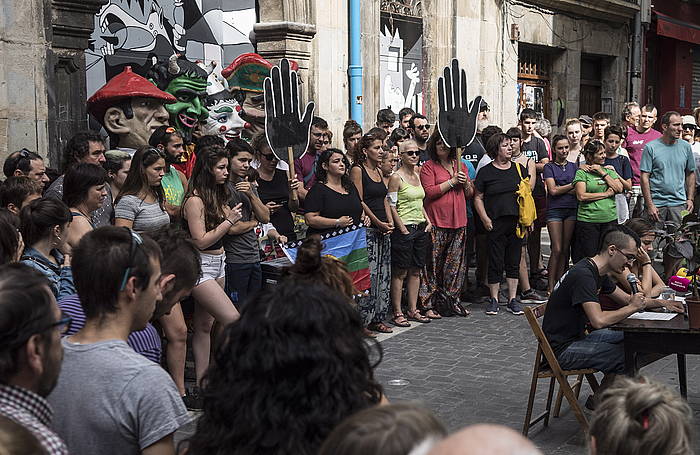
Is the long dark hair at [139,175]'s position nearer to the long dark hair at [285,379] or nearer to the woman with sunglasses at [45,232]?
the woman with sunglasses at [45,232]

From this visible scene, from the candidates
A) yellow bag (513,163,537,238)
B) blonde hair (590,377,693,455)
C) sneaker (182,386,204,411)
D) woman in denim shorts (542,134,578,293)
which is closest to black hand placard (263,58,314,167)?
sneaker (182,386,204,411)

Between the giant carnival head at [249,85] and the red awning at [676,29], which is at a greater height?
the red awning at [676,29]

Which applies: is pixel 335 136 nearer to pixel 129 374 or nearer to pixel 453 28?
pixel 453 28

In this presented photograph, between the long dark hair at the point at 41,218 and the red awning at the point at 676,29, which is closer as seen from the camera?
the long dark hair at the point at 41,218

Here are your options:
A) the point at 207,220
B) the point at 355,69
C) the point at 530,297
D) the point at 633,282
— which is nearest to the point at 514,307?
the point at 530,297

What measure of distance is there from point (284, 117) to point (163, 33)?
323 cm

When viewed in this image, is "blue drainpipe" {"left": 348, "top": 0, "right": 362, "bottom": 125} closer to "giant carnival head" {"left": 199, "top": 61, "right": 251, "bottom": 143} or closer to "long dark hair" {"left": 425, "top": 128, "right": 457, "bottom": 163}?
"giant carnival head" {"left": 199, "top": 61, "right": 251, "bottom": 143}

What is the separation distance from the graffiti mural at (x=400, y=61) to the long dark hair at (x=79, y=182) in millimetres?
8400

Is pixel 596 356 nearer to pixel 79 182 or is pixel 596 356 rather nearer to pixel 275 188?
pixel 79 182

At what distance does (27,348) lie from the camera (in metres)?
2.44

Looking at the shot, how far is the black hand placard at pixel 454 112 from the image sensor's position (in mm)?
9688

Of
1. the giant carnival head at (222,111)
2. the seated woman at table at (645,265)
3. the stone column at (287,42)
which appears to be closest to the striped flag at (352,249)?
the giant carnival head at (222,111)

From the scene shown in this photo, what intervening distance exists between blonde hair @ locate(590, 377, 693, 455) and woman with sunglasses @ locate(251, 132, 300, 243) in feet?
18.2

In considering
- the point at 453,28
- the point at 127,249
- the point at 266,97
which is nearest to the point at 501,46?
the point at 453,28
